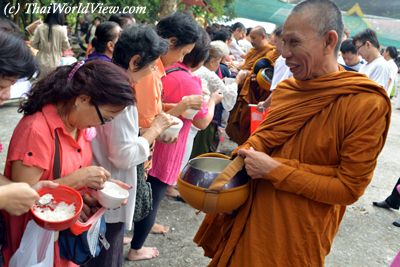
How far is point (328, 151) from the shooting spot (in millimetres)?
1679

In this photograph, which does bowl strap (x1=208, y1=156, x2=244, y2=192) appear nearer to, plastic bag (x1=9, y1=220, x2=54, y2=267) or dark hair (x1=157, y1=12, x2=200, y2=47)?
plastic bag (x1=9, y1=220, x2=54, y2=267)

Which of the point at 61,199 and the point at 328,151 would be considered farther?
the point at 328,151

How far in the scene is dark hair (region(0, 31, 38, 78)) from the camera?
1405 millimetres

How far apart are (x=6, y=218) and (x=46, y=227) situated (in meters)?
0.36

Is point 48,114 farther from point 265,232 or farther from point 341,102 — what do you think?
point 341,102

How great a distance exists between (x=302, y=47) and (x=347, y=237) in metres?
2.80

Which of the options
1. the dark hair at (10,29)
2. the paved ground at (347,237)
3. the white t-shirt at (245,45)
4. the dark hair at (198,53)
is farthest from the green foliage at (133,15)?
the dark hair at (10,29)

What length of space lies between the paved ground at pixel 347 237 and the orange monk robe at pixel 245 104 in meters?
1.48

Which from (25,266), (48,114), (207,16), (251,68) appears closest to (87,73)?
(48,114)

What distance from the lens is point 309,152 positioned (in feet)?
5.63

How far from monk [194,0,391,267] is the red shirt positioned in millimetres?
789

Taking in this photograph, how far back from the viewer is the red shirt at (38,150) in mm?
1497

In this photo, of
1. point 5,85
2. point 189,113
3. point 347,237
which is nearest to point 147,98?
point 189,113

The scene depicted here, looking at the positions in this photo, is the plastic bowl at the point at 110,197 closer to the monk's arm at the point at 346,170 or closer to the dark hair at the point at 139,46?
the monk's arm at the point at 346,170
